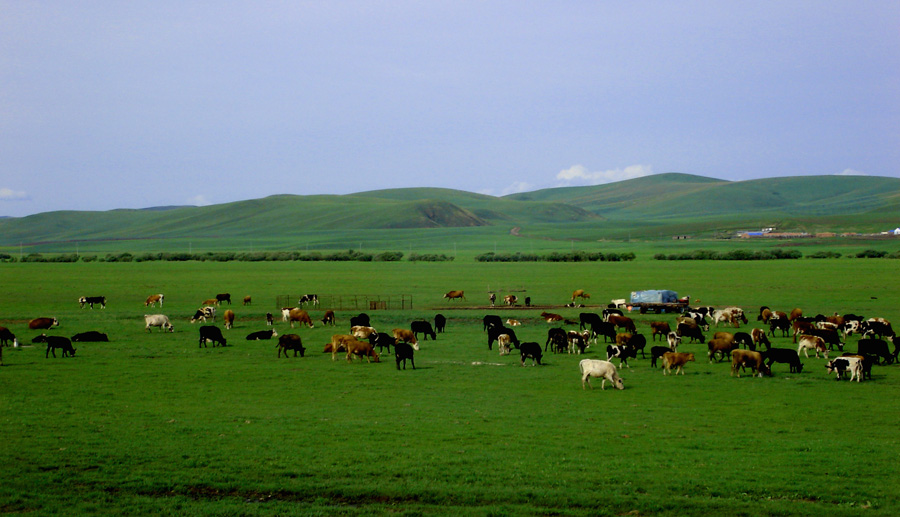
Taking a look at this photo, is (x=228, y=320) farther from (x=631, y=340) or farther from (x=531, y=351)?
(x=631, y=340)

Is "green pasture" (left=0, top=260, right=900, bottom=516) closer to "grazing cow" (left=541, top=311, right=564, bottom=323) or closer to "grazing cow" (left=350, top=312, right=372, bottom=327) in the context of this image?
"grazing cow" (left=350, top=312, right=372, bottom=327)

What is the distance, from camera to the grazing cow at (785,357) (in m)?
23.9

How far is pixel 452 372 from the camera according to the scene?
80.5 ft

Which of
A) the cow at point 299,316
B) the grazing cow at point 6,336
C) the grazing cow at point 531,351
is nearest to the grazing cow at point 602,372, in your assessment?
the grazing cow at point 531,351

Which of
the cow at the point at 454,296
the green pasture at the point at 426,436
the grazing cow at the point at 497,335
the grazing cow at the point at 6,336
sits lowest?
the green pasture at the point at 426,436

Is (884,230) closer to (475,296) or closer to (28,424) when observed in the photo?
(475,296)

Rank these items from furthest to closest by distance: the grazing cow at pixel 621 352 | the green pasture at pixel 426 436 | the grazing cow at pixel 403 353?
the grazing cow at pixel 621 352 < the grazing cow at pixel 403 353 < the green pasture at pixel 426 436

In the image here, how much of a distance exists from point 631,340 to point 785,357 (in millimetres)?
5661

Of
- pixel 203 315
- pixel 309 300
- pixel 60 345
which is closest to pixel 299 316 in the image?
pixel 203 315

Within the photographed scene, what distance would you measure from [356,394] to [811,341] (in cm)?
1722

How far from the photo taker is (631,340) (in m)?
28.0

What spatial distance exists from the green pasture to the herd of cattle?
0.65 meters

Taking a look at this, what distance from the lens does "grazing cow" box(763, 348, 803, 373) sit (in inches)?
942

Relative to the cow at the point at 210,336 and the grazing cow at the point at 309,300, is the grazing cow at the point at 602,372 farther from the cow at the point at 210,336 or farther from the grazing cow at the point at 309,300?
the grazing cow at the point at 309,300
